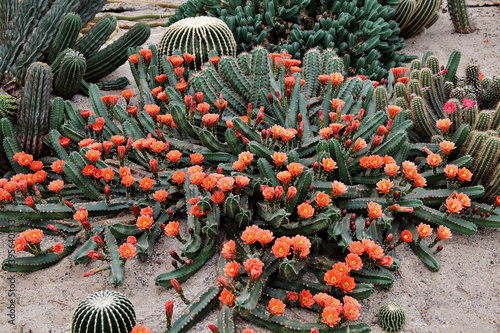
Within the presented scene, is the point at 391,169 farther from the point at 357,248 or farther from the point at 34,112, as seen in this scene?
the point at 34,112

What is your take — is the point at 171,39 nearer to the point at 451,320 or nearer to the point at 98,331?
the point at 98,331

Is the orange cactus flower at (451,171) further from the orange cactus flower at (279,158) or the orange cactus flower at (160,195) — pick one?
the orange cactus flower at (160,195)

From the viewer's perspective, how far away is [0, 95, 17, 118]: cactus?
4.15 m

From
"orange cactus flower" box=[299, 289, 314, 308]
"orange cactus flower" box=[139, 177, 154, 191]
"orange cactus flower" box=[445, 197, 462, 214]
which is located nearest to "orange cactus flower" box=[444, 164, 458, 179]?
"orange cactus flower" box=[445, 197, 462, 214]

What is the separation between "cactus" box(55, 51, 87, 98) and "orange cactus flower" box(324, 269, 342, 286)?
3.44 meters

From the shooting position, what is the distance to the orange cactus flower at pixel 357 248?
106 inches

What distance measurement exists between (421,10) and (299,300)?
18.6 ft

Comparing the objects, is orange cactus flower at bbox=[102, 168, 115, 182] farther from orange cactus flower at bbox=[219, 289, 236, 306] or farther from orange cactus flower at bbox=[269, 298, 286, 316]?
orange cactus flower at bbox=[269, 298, 286, 316]

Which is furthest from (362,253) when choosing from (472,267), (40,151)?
(40,151)

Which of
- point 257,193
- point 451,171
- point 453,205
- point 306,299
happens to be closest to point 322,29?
point 451,171

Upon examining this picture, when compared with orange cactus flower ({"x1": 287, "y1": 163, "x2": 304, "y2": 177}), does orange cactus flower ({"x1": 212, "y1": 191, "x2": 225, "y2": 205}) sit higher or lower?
lower

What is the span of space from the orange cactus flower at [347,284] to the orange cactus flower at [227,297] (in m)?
0.66

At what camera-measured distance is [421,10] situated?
6664mm

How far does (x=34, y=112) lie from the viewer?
4.04 meters
